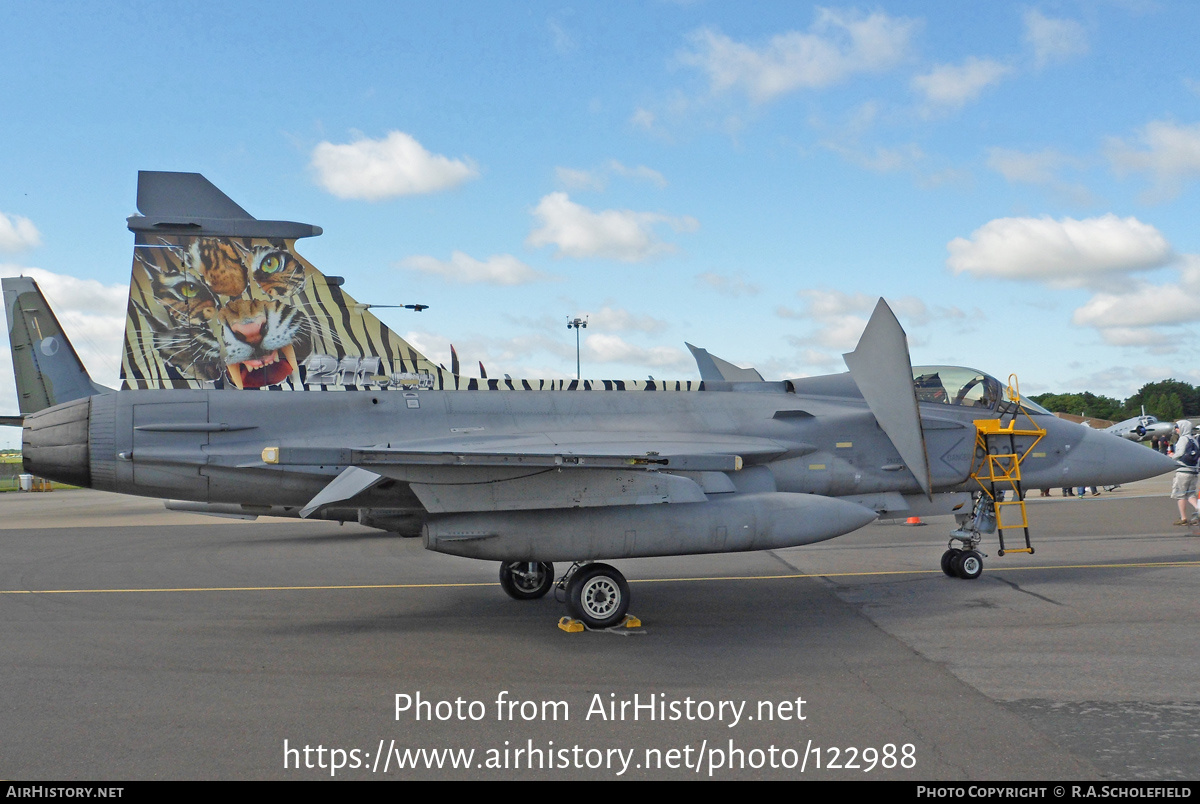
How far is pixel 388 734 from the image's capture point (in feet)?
17.1

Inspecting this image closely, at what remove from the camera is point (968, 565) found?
1062 cm

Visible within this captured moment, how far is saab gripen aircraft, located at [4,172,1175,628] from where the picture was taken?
26.6ft

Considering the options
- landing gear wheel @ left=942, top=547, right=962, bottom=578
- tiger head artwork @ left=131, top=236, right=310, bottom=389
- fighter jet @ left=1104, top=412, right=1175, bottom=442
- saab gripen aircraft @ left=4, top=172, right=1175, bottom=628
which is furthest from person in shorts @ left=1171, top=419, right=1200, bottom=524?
fighter jet @ left=1104, top=412, right=1175, bottom=442

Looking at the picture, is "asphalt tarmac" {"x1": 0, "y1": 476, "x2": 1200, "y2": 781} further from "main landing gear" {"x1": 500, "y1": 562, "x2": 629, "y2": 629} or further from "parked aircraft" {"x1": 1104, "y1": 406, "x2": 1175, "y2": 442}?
"parked aircraft" {"x1": 1104, "y1": 406, "x2": 1175, "y2": 442}

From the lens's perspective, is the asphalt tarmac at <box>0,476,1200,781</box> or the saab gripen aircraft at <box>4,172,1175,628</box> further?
the saab gripen aircraft at <box>4,172,1175,628</box>

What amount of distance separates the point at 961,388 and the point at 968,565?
2.29 m

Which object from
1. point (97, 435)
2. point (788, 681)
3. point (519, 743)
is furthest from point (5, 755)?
point (788, 681)

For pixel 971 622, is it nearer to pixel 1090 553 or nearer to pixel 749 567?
pixel 749 567

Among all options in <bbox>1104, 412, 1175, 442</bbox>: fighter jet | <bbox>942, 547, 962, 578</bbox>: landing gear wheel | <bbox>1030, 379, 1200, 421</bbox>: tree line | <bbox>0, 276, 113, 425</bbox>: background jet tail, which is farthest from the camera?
<bbox>1030, 379, 1200, 421</bbox>: tree line

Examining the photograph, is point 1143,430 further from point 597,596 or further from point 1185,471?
point 597,596

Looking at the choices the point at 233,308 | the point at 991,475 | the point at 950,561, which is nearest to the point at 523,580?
the point at 950,561

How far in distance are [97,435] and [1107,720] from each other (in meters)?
9.24

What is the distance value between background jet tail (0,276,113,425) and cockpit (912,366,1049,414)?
1041 cm

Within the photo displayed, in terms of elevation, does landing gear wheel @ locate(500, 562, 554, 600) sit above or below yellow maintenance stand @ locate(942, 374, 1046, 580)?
below
